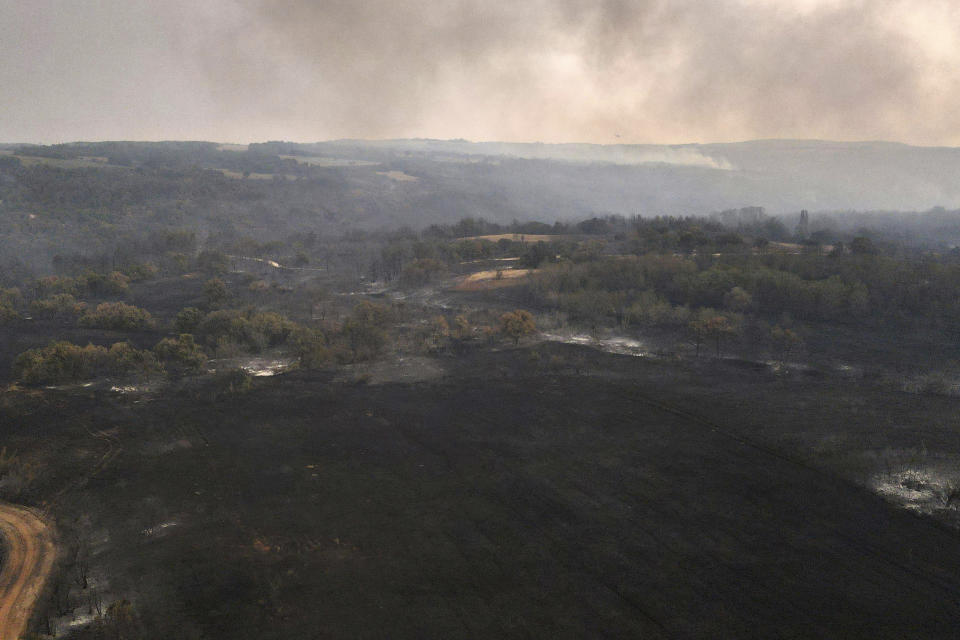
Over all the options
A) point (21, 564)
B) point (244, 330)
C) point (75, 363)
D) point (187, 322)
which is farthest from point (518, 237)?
point (21, 564)

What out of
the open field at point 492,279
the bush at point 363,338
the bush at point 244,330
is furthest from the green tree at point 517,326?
the open field at point 492,279

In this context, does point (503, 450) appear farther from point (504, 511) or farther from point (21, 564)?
point (21, 564)

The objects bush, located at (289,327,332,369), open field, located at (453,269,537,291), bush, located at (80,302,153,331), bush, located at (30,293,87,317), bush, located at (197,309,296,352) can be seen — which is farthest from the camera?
open field, located at (453,269,537,291)

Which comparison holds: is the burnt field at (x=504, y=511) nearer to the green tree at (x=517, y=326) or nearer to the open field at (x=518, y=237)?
the green tree at (x=517, y=326)

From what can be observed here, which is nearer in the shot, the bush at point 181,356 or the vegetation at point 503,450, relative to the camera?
the vegetation at point 503,450

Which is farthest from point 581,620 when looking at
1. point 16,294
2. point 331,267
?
point 331,267

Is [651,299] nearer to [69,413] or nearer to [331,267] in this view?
[69,413]

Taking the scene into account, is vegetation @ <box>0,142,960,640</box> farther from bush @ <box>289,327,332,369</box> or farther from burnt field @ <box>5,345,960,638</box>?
bush @ <box>289,327,332,369</box>

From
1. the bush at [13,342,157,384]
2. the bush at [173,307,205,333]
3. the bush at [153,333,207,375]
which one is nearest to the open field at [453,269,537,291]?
the bush at [173,307,205,333]
